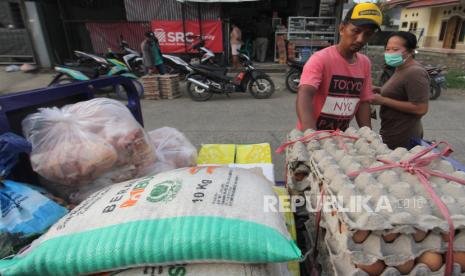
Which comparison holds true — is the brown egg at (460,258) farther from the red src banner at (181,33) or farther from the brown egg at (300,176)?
the red src banner at (181,33)

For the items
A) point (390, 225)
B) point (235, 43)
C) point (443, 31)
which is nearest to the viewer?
point (390, 225)

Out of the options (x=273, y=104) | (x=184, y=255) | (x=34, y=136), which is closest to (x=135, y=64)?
(x=273, y=104)

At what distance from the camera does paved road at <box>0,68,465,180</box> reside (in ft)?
13.7

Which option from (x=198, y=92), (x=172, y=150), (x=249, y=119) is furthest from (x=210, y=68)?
(x=172, y=150)

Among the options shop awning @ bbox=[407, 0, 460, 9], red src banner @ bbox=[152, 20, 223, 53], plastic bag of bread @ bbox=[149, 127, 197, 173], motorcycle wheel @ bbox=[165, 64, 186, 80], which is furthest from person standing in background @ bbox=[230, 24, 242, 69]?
shop awning @ bbox=[407, 0, 460, 9]

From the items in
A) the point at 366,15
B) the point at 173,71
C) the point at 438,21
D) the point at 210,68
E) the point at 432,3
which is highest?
the point at 432,3

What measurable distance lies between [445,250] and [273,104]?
563cm

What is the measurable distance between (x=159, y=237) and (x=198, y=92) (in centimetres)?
588

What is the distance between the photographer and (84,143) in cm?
97

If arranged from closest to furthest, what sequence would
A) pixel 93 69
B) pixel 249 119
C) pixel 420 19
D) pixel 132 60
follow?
pixel 249 119, pixel 93 69, pixel 132 60, pixel 420 19

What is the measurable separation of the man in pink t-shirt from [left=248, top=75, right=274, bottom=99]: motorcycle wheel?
188 inches

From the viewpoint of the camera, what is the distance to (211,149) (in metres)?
1.73

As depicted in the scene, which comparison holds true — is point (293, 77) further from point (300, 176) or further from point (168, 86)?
point (300, 176)

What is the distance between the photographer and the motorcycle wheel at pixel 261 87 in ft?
21.4
